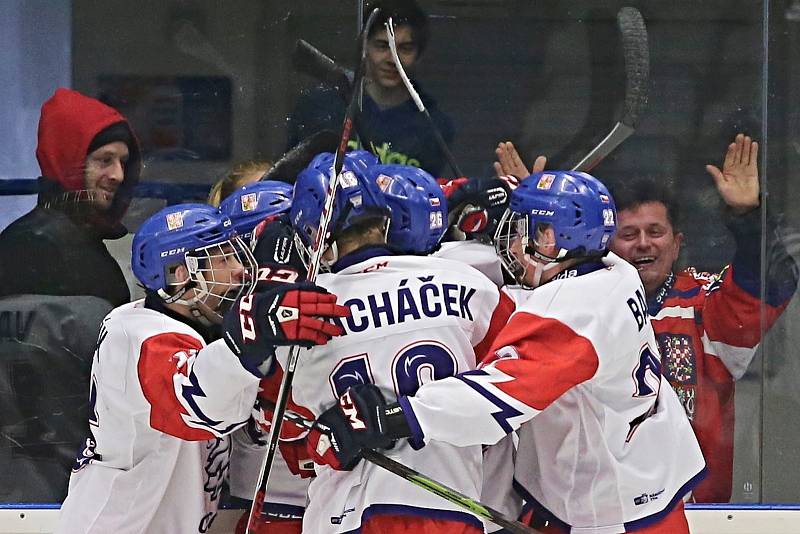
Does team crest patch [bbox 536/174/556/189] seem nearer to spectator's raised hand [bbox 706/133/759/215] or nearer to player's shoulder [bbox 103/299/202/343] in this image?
player's shoulder [bbox 103/299/202/343]

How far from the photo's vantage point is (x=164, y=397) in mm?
2299

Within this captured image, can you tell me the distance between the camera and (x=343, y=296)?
2.18 m

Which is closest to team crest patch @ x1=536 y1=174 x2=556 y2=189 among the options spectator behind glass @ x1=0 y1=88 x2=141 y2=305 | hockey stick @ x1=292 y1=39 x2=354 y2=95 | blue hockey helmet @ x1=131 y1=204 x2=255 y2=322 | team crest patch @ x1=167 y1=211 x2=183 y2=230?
blue hockey helmet @ x1=131 y1=204 x2=255 y2=322

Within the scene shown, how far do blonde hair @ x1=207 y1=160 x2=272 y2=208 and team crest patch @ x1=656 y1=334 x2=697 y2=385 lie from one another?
3.66ft

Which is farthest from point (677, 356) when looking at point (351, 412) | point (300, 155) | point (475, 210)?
point (351, 412)

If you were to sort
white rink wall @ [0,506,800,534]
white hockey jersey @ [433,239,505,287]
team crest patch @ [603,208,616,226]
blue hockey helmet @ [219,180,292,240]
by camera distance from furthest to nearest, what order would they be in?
white rink wall @ [0,506,800,534] < white hockey jersey @ [433,239,505,287] < blue hockey helmet @ [219,180,292,240] < team crest patch @ [603,208,616,226]

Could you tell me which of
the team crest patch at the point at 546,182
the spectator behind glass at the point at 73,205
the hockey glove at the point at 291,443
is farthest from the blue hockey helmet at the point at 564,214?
the spectator behind glass at the point at 73,205

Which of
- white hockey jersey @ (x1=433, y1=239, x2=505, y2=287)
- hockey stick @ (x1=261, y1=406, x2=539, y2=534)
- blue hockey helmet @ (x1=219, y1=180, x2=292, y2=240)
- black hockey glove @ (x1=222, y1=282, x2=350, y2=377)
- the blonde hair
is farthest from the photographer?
the blonde hair

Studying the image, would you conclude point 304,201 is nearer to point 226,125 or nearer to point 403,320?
point 403,320

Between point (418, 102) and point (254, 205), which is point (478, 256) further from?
point (418, 102)

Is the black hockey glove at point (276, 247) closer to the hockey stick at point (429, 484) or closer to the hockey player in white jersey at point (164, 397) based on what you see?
the hockey player in white jersey at point (164, 397)

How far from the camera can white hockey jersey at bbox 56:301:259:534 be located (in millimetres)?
2285

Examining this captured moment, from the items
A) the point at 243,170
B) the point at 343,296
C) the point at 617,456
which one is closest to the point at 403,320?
the point at 343,296

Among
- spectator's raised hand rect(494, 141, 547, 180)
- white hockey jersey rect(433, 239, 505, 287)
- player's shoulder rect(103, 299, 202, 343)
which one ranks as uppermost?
→ spectator's raised hand rect(494, 141, 547, 180)
